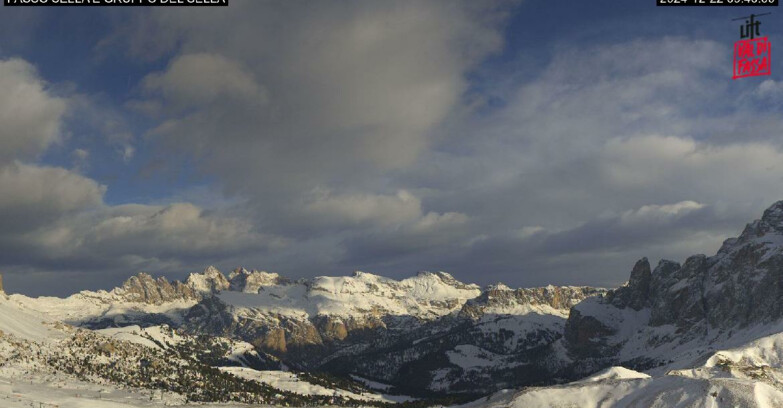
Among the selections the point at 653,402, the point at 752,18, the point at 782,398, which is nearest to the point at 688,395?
the point at 653,402

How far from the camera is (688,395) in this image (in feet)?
644

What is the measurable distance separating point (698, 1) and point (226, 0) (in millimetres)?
84590

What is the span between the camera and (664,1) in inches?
4673

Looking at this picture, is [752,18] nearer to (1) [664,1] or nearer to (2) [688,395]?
(1) [664,1]

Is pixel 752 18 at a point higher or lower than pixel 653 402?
higher

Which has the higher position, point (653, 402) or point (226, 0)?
point (226, 0)

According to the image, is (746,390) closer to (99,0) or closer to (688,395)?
(688,395)

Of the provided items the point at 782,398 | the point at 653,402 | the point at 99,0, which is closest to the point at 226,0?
the point at 99,0

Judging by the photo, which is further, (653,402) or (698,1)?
(653,402)

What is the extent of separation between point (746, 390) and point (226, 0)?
177m

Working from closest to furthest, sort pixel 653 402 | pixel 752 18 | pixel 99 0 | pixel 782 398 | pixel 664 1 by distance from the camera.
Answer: pixel 99 0 → pixel 664 1 → pixel 752 18 → pixel 782 398 → pixel 653 402

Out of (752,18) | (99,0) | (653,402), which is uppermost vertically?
(752,18)

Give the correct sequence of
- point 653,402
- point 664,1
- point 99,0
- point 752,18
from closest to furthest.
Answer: point 99,0
point 664,1
point 752,18
point 653,402

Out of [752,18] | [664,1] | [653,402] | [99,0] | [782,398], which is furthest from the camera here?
[653,402]
